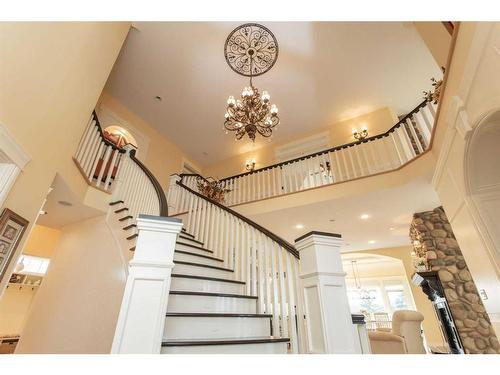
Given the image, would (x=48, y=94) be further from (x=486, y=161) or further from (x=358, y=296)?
(x=358, y=296)

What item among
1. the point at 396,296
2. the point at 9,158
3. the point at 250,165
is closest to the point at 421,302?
the point at 396,296

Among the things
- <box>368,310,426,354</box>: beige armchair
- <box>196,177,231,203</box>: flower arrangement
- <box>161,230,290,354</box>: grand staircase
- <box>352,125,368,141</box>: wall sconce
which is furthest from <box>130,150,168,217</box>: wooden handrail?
<box>352,125,368,141</box>: wall sconce

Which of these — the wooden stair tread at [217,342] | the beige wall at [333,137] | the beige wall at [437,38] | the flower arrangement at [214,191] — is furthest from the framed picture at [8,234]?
the beige wall at [333,137]

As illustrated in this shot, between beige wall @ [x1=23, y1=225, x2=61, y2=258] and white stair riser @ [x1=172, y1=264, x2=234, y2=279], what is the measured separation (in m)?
4.72

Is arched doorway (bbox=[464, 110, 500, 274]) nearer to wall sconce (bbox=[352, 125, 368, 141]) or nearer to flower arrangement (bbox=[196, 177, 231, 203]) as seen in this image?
wall sconce (bbox=[352, 125, 368, 141])

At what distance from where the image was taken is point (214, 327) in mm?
2115

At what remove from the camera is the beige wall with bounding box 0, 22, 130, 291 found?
195cm

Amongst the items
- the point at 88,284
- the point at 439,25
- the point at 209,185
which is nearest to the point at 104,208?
the point at 88,284

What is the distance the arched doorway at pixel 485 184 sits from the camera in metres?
2.04

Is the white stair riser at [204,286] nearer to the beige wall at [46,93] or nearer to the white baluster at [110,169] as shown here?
the beige wall at [46,93]

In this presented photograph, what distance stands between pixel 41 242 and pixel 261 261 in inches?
236

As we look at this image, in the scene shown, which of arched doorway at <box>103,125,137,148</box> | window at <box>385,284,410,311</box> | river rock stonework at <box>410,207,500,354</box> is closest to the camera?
river rock stonework at <box>410,207,500,354</box>

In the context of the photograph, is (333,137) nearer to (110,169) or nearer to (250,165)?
(250,165)
